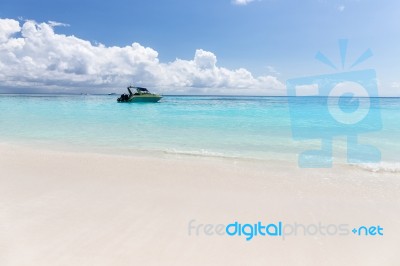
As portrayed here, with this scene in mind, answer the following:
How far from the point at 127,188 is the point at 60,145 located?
687 cm

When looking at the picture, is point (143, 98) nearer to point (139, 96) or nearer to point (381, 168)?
point (139, 96)

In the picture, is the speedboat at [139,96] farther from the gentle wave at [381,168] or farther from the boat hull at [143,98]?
the gentle wave at [381,168]

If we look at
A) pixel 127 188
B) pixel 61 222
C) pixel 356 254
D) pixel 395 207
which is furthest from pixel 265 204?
pixel 61 222

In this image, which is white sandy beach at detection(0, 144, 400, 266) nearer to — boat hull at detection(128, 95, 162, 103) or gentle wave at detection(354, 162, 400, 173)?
gentle wave at detection(354, 162, 400, 173)

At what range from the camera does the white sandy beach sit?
354 centimetres

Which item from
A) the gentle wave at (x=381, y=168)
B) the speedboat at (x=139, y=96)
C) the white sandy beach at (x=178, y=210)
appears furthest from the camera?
the speedboat at (x=139, y=96)

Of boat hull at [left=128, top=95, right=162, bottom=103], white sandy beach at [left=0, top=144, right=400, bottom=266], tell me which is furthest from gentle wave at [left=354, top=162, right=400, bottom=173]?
boat hull at [left=128, top=95, right=162, bottom=103]

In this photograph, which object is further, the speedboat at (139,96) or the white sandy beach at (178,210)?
the speedboat at (139,96)

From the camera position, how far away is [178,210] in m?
4.84

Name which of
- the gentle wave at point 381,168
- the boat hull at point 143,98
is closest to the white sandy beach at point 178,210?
the gentle wave at point 381,168

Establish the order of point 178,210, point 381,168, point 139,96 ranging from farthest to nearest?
point 139,96 < point 381,168 < point 178,210

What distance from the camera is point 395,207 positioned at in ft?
17.0

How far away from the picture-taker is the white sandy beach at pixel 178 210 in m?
3.54

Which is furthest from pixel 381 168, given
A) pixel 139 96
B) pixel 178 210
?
pixel 139 96
